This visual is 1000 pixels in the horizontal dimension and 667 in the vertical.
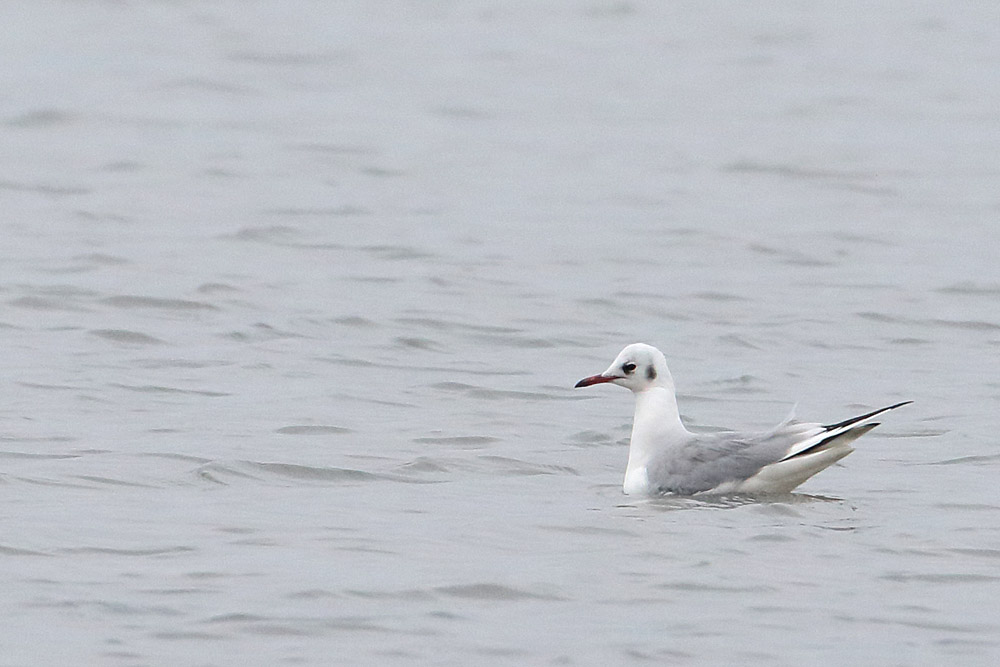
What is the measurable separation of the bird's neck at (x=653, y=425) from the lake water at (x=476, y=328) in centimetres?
26

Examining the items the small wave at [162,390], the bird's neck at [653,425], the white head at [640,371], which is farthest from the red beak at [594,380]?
the small wave at [162,390]

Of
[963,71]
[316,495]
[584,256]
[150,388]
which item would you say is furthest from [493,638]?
[963,71]

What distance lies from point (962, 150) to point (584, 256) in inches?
340

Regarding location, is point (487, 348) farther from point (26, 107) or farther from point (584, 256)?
point (26, 107)

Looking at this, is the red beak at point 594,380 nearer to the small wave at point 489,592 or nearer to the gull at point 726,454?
the gull at point 726,454

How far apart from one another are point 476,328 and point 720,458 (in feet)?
18.8

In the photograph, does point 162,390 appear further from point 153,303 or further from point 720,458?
point 720,458

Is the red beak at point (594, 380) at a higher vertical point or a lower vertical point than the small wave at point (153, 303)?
higher

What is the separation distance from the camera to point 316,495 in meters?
10.5

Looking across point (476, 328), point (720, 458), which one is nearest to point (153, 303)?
point (476, 328)

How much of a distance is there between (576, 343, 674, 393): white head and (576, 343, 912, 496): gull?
0.08 meters

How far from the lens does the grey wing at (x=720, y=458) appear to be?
10.6m

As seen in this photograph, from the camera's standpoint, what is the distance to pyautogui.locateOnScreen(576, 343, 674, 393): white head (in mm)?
11328

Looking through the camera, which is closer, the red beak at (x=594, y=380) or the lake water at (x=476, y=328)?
the lake water at (x=476, y=328)
